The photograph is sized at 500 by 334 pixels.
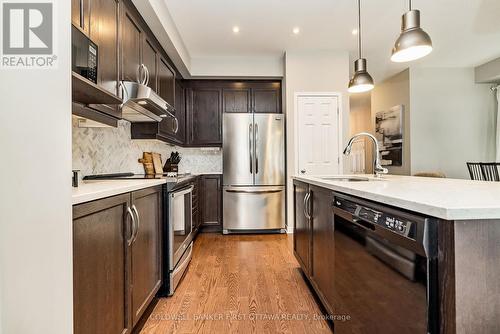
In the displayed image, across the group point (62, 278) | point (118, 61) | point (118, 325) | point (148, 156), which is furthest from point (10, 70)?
point (148, 156)

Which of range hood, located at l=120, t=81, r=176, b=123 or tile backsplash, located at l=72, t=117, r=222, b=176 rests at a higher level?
range hood, located at l=120, t=81, r=176, b=123

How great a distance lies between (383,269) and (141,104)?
218cm

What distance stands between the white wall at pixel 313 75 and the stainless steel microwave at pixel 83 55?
121 inches

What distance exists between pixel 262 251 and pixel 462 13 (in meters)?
3.64

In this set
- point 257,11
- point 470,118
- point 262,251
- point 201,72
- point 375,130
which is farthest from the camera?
point 375,130

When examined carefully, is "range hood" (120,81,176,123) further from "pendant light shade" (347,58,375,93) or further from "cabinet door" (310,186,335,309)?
"pendant light shade" (347,58,375,93)

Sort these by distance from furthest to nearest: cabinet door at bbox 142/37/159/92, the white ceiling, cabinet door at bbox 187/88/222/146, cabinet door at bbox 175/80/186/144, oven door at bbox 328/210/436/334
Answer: cabinet door at bbox 187/88/222/146, cabinet door at bbox 175/80/186/144, the white ceiling, cabinet door at bbox 142/37/159/92, oven door at bbox 328/210/436/334

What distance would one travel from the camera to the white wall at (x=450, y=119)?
5082 mm

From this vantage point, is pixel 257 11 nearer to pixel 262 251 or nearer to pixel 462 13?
pixel 462 13

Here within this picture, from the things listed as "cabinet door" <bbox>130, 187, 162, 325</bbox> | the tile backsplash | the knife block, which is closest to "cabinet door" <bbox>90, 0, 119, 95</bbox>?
the tile backsplash

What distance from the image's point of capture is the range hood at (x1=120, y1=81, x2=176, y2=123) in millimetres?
2100

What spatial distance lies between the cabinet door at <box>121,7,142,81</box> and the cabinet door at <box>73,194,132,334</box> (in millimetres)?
1275

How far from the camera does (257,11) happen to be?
10.3ft

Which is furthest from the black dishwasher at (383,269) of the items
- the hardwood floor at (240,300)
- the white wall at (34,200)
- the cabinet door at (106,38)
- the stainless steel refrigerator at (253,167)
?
the stainless steel refrigerator at (253,167)
